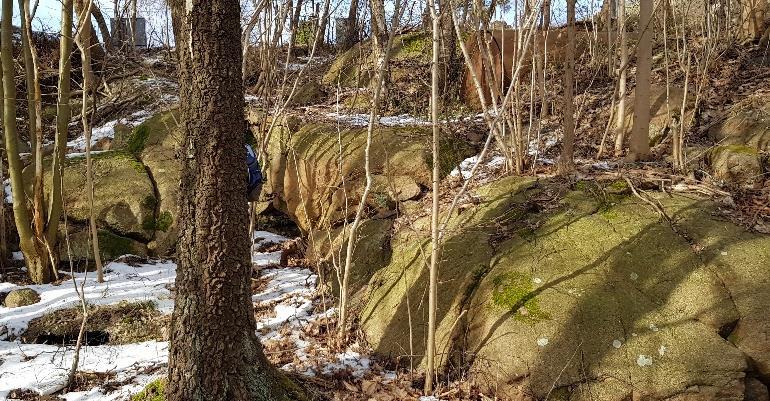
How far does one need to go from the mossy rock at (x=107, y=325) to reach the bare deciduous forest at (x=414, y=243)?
0.10 feet

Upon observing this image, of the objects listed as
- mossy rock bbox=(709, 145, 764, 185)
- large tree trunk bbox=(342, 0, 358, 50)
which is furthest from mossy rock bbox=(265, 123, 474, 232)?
large tree trunk bbox=(342, 0, 358, 50)

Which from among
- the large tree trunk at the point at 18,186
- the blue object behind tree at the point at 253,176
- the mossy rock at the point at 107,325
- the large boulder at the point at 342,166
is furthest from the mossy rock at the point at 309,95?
the blue object behind tree at the point at 253,176

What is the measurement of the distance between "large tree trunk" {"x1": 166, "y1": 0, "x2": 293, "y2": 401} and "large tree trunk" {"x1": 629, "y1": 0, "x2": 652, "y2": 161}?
4929 mm

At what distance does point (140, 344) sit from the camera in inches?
210

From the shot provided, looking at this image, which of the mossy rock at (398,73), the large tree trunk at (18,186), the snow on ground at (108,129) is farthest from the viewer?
the snow on ground at (108,129)

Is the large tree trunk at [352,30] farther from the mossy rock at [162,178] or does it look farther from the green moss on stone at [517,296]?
the green moss on stone at [517,296]

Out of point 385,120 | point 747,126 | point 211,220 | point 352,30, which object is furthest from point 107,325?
point 352,30

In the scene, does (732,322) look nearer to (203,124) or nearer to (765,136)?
(765,136)

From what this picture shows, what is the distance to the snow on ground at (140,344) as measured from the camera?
438cm

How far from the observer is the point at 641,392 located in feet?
11.5

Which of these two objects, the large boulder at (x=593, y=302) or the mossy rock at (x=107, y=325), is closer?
the large boulder at (x=593, y=302)

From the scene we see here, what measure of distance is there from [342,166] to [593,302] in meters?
3.94

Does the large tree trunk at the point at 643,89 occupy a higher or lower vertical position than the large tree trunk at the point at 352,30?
lower

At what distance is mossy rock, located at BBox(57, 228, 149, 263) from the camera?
25.9 feet
